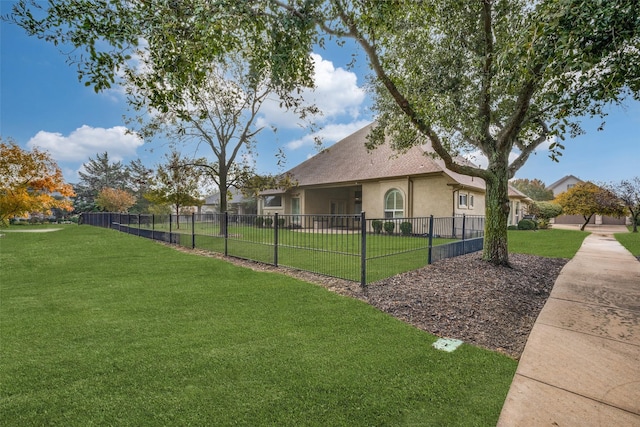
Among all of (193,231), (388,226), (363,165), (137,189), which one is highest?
(137,189)

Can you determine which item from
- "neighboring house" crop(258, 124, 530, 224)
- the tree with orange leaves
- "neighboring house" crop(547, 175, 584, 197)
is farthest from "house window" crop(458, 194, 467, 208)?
"neighboring house" crop(547, 175, 584, 197)

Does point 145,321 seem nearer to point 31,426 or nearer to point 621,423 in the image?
point 31,426

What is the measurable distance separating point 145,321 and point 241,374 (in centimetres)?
225

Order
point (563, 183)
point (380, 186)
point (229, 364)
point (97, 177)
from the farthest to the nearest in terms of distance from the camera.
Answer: point (97, 177)
point (563, 183)
point (380, 186)
point (229, 364)

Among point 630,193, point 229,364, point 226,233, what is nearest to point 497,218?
point 229,364

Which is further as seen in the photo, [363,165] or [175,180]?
[363,165]

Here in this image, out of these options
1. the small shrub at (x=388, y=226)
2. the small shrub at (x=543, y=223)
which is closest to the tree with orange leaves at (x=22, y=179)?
the small shrub at (x=388, y=226)

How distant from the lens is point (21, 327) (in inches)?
156

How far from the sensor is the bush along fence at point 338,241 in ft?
22.1

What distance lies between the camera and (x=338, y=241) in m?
6.89

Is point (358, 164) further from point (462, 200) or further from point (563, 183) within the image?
Answer: point (563, 183)

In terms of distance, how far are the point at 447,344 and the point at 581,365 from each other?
1.29 meters

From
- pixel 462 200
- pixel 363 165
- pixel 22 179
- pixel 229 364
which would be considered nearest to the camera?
pixel 229 364

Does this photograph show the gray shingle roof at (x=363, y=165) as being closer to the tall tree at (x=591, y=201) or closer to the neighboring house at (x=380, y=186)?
the neighboring house at (x=380, y=186)
